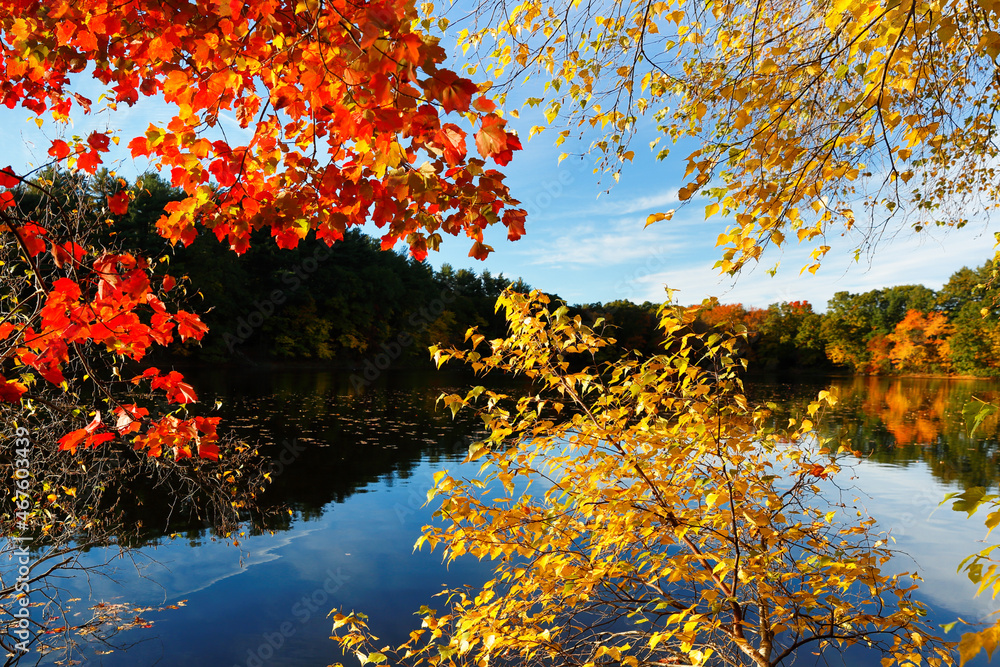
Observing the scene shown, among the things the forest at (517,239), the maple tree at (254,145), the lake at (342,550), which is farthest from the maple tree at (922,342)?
the maple tree at (254,145)

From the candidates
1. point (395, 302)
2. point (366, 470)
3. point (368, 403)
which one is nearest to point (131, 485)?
point (366, 470)

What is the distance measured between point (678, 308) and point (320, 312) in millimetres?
34221
